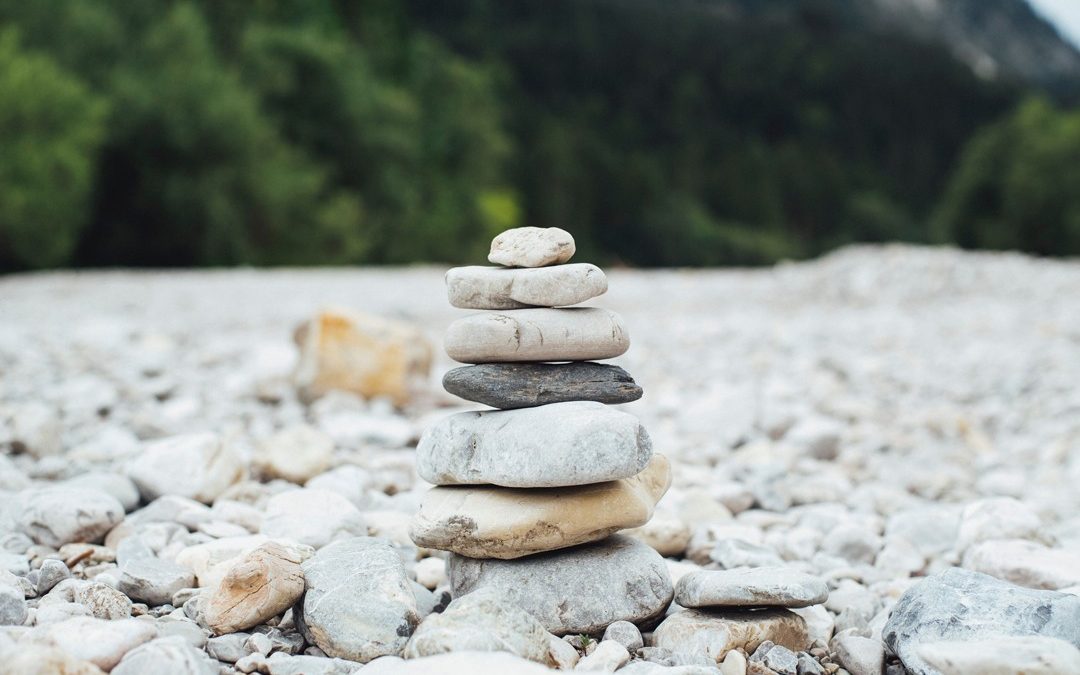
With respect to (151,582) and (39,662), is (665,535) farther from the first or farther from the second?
(39,662)

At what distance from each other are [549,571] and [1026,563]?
1679 mm

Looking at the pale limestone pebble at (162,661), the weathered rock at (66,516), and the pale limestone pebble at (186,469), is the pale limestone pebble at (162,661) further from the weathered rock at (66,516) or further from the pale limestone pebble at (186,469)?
the pale limestone pebble at (186,469)

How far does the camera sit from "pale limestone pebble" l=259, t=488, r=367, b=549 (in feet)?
11.3

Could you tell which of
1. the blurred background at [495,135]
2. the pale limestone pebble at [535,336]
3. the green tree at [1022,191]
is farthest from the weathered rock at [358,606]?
the green tree at [1022,191]

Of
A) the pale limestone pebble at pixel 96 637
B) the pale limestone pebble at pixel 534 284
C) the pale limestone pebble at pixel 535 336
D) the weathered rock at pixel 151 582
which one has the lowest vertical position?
the weathered rock at pixel 151 582

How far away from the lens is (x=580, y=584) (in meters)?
2.94

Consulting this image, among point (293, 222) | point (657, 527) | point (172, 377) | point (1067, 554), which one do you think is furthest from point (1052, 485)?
point (293, 222)

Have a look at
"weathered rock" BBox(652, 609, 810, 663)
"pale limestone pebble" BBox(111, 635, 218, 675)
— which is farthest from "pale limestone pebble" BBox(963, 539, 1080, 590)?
"pale limestone pebble" BBox(111, 635, 218, 675)

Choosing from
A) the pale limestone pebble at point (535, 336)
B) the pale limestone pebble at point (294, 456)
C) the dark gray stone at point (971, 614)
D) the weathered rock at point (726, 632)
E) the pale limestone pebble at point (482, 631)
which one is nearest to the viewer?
the pale limestone pebble at point (482, 631)

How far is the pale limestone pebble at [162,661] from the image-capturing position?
2223mm

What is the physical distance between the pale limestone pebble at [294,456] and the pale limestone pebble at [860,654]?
2.66 meters

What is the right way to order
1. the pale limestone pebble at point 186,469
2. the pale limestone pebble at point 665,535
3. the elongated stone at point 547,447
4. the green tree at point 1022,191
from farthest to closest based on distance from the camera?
the green tree at point 1022,191 < the pale limestone pebble at point 186,469 < the pale limestone pebble at point 665,535 < the elongated stone at point 547,447

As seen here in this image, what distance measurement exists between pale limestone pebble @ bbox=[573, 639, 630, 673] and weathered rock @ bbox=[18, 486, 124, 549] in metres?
1.90

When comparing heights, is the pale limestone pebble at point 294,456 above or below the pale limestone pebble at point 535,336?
below
